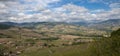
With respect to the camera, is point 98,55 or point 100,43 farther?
point 100,43

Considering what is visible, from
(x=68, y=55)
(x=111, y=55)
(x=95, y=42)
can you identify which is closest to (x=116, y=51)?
(x=111, y=55)

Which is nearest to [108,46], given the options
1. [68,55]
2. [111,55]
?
[111,55]

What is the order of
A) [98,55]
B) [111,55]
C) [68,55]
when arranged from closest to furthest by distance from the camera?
[111,55] → [98,55] → [68,55]

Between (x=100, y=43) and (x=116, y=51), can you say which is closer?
(x=116, y=51)

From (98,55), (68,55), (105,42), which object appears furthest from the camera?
(68,55)

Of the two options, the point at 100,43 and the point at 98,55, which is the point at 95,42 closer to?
the point at 100,43

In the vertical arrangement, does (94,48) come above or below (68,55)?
above

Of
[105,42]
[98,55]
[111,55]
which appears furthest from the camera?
[105,42]

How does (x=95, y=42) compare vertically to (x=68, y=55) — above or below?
above

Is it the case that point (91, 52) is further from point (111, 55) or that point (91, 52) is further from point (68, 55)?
point (68, 55)
